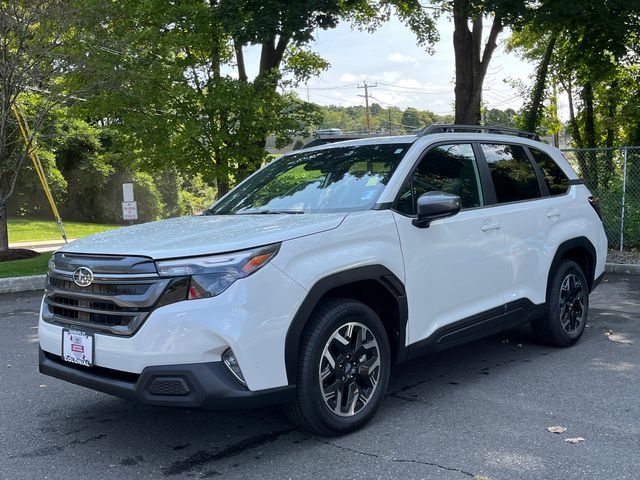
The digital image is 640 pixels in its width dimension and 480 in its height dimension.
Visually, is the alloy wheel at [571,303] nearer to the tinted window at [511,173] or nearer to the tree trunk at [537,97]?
the tinted window at [511,173]

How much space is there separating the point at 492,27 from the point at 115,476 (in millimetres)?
14443

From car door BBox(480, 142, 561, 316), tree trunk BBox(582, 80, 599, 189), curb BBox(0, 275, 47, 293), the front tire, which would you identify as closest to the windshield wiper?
the front tire

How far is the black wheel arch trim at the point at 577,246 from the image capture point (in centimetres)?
562

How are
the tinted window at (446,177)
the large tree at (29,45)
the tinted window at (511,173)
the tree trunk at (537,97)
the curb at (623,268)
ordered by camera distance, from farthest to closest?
1. the tree trunk at (537,97)
2. the large tree at (29,45)
3. the curb at (623,268)
4. the tinted window at (511,173)
5. the tinted window at (446,177)

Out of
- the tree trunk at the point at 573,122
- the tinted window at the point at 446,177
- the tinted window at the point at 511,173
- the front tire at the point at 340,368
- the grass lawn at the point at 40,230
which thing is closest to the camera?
the front tire at the point at 340,368

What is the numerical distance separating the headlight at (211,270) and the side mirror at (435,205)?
1.27 metres

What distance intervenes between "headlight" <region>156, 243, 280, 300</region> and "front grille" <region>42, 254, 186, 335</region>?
6cm

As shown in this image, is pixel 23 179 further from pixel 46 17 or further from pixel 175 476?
pixel 175 476

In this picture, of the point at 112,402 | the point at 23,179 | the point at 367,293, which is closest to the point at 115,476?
the point at 112,402

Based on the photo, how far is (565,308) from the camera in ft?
19.2

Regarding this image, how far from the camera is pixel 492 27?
15461mm

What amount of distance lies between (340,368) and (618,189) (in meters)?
10.4

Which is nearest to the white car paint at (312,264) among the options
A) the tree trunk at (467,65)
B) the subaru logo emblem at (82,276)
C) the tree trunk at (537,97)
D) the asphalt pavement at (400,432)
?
the subaru logo emblem at (82,276)

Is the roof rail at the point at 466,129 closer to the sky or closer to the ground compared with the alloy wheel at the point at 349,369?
closer to the sky
